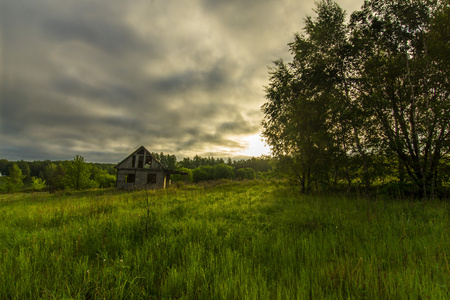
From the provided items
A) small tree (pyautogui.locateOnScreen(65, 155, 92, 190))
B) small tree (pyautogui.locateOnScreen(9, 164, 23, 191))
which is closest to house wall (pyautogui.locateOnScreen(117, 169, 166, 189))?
small tree (pyautogui.locateOnScreen(65, 155, 92, 190))

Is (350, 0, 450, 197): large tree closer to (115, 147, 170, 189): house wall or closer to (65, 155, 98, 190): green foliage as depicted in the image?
(115, 147, 170, 189): house wall

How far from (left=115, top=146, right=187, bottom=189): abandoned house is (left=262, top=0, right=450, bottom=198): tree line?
73.0ft

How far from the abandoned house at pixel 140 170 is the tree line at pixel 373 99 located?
875 inches

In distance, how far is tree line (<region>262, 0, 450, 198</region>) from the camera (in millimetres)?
9344

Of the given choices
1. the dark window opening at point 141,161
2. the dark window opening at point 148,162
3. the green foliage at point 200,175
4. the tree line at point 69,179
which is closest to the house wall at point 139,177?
the dark window opening at point 148,162

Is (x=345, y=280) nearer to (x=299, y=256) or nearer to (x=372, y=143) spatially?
(x=299, y=256)

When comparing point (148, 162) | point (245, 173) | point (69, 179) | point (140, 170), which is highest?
point (148, 162)

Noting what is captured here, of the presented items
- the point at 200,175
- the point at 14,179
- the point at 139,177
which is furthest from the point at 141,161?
the point at 200,175

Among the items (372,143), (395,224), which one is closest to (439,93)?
(372,143)

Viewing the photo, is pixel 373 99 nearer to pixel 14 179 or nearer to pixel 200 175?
pixel 200 175

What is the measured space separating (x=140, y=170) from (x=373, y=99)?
3089cm

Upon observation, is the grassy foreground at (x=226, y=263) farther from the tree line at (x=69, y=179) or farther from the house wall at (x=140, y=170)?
the house wall at (x=140, y=170)

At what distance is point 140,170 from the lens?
29.2 metres

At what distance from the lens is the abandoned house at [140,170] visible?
28.8 metres
